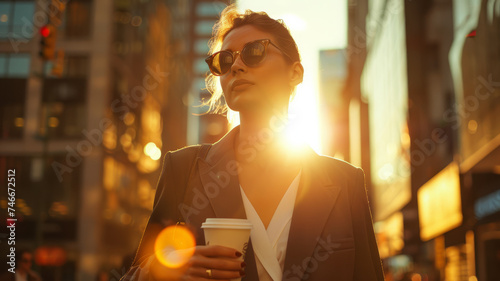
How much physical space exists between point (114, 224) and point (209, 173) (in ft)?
120

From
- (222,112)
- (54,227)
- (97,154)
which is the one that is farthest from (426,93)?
(222,112)

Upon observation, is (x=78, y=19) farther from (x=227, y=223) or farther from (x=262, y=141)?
(x=227, y=223)

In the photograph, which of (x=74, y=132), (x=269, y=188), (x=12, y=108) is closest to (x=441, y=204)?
(x=269, y=188)

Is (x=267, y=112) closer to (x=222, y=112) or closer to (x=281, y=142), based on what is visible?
(x=281, y=142)

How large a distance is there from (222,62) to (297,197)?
0.66 meters

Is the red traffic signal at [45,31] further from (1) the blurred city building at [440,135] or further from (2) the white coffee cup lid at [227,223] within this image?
(2) the white coffee cup lid at [227,223]

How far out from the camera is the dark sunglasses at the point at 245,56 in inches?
91.0

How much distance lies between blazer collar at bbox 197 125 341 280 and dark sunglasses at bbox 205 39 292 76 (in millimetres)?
326

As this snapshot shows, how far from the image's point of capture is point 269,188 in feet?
7.44

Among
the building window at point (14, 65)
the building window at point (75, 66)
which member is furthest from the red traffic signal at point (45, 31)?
the building window at point (75, 66)

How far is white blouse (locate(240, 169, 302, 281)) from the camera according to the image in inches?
81.1

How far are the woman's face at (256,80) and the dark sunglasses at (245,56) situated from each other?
0.02m

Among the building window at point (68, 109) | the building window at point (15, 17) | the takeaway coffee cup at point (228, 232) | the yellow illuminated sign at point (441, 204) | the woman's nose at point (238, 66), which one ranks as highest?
the building window at point (15, 17)

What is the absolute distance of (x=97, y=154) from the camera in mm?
35125
